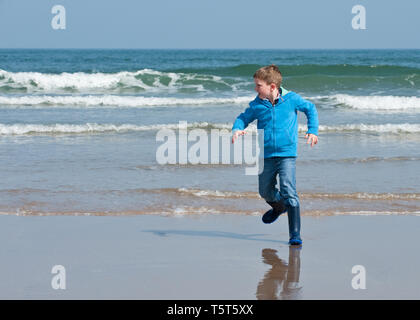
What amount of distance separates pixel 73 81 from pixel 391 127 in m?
16.3

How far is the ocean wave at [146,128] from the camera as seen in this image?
514 inches

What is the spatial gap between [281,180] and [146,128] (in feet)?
27.8

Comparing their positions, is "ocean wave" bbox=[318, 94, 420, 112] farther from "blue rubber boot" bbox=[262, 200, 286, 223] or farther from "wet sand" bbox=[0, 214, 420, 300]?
"blue rubber boot" bbox=[262, 200, 286, 223]

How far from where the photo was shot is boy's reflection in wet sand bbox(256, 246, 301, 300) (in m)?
4.26

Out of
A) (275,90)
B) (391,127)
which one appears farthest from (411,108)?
(275,90)

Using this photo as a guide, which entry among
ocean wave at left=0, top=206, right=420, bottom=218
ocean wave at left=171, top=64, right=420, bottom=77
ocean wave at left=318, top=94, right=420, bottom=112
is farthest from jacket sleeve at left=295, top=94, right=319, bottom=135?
ocean wave at left=171, top=64, right=420, bottom=77

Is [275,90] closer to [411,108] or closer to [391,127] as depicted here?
[391,127]

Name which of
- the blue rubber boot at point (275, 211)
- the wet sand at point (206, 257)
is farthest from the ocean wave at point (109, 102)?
the blue rubber boot at point (275, 211)

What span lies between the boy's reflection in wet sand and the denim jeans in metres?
0.43

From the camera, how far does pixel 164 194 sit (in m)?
7.58

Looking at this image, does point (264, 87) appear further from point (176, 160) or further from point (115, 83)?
point (115, 83)

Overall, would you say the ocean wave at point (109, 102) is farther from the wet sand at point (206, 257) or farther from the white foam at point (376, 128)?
the wet sand at point (206, 257)

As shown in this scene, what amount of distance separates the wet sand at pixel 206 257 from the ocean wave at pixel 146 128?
683 centimetres

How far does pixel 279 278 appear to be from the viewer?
15.2ft
